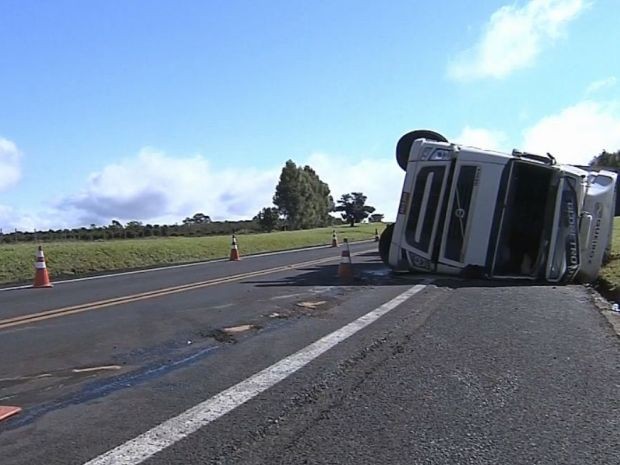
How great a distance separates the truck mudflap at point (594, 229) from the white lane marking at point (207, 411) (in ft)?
24.2

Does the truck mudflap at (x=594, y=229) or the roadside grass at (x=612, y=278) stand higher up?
the truck mudflap at (x=594, y=229)

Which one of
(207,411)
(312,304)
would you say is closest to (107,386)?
(207,411)

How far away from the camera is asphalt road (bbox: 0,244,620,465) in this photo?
153 inches

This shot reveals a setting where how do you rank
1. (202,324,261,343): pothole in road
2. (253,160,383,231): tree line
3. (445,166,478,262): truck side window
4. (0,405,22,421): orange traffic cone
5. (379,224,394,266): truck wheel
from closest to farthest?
1. (0,405,22,421): orange traffic cone
2. (202,324,261,343): pothole in road
3. (445,166,478,262): truck side window
4. (379,224,394,266): truck wheel
5. (253,160,383,231): tree line

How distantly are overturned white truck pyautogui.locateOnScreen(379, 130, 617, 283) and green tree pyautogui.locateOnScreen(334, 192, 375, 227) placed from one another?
78749 mm

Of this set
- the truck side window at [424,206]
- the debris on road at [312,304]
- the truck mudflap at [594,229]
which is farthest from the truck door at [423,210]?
the debris on road at [312,304]

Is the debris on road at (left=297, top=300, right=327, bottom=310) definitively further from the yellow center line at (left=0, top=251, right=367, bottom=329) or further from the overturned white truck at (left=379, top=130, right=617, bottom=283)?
the overturned white truck at (left=379, top=130, right=617, bottom=283)

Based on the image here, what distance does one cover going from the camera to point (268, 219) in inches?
2950

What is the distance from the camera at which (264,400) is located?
4.79 meters

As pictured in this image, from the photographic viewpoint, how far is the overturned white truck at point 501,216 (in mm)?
12336

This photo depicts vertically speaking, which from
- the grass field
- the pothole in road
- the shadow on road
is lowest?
the grass field

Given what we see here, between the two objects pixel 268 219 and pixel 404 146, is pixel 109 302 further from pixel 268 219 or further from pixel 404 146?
pixel 268 219

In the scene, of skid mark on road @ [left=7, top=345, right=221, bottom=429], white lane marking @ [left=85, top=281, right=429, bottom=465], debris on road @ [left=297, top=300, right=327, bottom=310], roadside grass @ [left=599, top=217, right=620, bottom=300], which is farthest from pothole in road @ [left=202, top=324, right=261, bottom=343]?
roadside grass @ [left=599, top=217, right=620, bottom=300]

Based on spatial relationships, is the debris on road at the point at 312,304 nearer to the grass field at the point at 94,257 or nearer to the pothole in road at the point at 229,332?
the pothole in road at the point at 229,332
